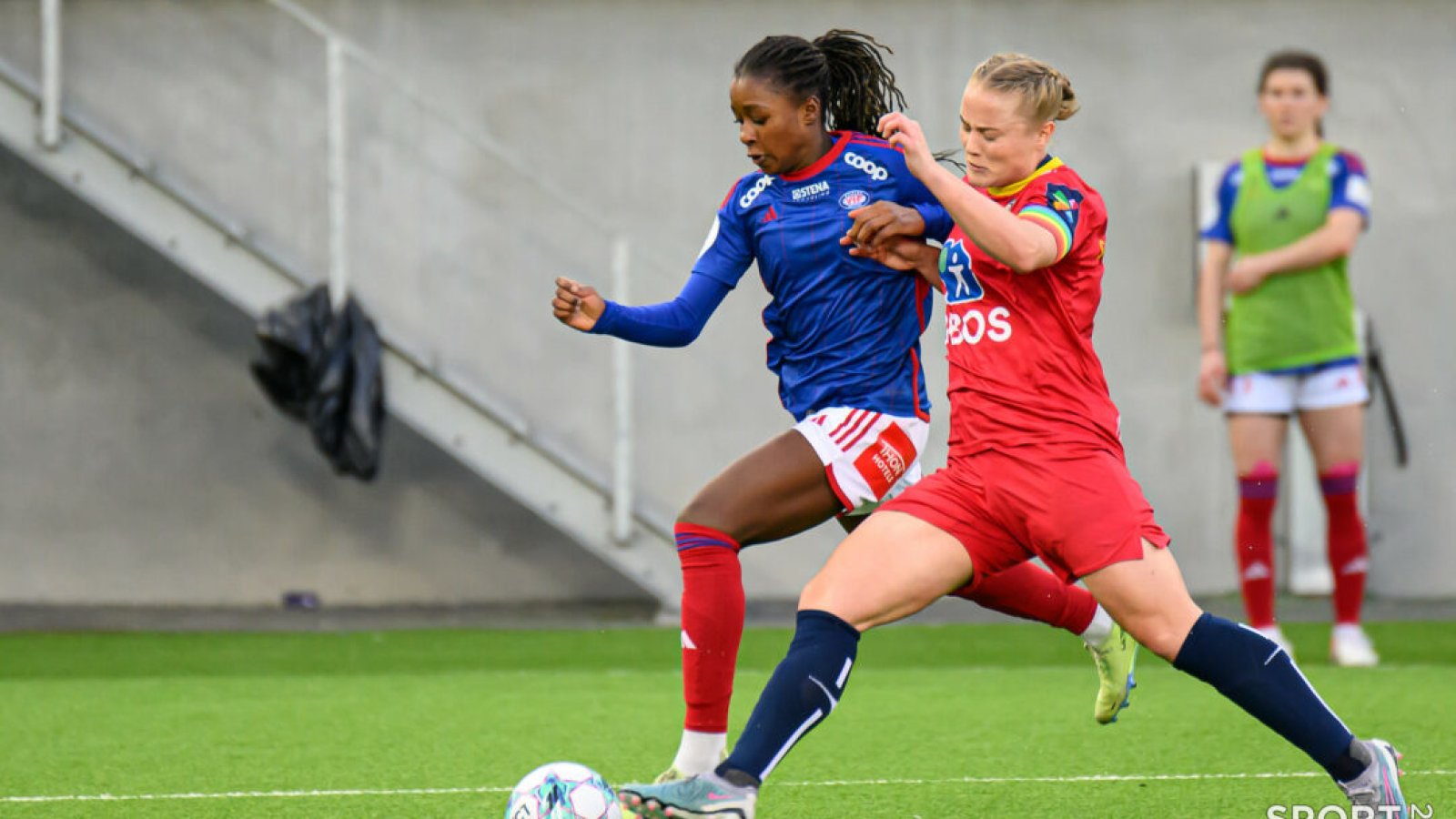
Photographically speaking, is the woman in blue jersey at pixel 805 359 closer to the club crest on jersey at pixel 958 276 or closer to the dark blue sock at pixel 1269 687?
the club crest on jersey at pixel 958 276

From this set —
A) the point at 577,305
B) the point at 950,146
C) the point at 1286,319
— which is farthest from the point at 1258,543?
the point at 950,146

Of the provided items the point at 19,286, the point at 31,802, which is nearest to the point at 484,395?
the point at 19,286

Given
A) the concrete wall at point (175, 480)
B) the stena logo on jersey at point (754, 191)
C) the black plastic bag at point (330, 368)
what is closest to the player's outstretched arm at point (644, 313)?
the stena logo on jersey at point (754, 191)

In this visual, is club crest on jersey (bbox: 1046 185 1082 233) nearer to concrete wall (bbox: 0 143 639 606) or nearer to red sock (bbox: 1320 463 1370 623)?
red sock (bbox: 1320 463 1370 623)

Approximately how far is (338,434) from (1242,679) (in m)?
6.38

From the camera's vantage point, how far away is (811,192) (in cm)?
420

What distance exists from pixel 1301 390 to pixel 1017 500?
3465 mm

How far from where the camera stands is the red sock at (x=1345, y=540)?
646cm

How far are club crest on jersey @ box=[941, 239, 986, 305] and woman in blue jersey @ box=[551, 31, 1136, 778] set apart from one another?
0.44 metres

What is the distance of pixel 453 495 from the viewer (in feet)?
33.0

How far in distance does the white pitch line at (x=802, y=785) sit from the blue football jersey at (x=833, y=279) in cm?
89

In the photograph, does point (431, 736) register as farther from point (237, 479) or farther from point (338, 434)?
point (237, 479)

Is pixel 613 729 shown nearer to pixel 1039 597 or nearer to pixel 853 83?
pixel 1039 597

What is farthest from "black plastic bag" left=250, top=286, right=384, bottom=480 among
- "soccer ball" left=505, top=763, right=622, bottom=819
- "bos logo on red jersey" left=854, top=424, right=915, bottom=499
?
"soccer ball" left=505, top=763, right=622, bottom=819
